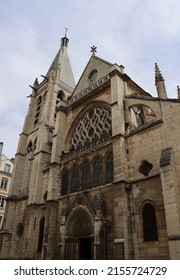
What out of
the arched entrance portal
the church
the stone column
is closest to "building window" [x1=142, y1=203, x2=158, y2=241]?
the church

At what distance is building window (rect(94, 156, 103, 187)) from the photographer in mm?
13844

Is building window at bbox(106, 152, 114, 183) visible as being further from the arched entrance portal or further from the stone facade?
the stone facade

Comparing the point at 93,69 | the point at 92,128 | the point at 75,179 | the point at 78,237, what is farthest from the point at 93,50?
the point at 78,237

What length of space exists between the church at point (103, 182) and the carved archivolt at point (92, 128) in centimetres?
8

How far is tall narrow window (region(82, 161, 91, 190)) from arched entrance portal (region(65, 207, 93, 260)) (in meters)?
1.60

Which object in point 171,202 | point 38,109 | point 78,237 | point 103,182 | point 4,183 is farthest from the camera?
point 4,183

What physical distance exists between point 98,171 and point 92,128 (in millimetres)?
3913

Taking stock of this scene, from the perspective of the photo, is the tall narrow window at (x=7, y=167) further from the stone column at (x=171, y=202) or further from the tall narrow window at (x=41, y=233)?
the stone column at (x=171, y=202)

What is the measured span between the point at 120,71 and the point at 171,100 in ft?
17.6

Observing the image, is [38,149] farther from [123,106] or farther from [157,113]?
[157,113]

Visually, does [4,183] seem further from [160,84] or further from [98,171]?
Answer: [160,84]

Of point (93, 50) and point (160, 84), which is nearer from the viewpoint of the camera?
point (160, 84)

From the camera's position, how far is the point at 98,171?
14.2m

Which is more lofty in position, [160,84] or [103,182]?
[160,84]
